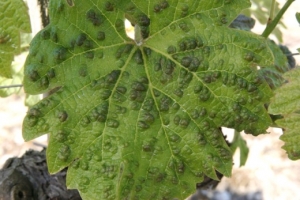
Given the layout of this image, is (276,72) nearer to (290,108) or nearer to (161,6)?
(290,108)

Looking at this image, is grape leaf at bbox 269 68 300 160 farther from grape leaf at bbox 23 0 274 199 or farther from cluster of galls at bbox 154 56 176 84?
cluster of galls at bbox 154 56 176 84

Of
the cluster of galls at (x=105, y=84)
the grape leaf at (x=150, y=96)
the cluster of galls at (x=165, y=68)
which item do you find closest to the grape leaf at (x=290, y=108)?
the grape leaf at (x=150, y=96)

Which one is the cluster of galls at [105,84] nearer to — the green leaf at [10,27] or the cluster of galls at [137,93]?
the cluster of galls at [137,93]

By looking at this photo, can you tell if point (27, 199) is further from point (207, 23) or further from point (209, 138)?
point (207, 23)

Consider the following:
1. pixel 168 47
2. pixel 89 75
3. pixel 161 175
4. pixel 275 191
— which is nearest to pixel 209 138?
pixel 161 175

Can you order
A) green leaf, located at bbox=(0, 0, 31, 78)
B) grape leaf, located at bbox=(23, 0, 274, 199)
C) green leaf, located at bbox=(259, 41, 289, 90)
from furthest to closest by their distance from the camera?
green leaf, located at bbox=(259, 41, 289, 90) → grape leaf, located at bbox=(23, 0, 274, 199) → green leaf, located at bbox=(0, 0, 31, 78)

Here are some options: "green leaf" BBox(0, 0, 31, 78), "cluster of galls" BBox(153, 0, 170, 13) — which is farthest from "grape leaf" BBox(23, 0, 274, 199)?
"green leaf" BBox(0, 0, 31, 78)
